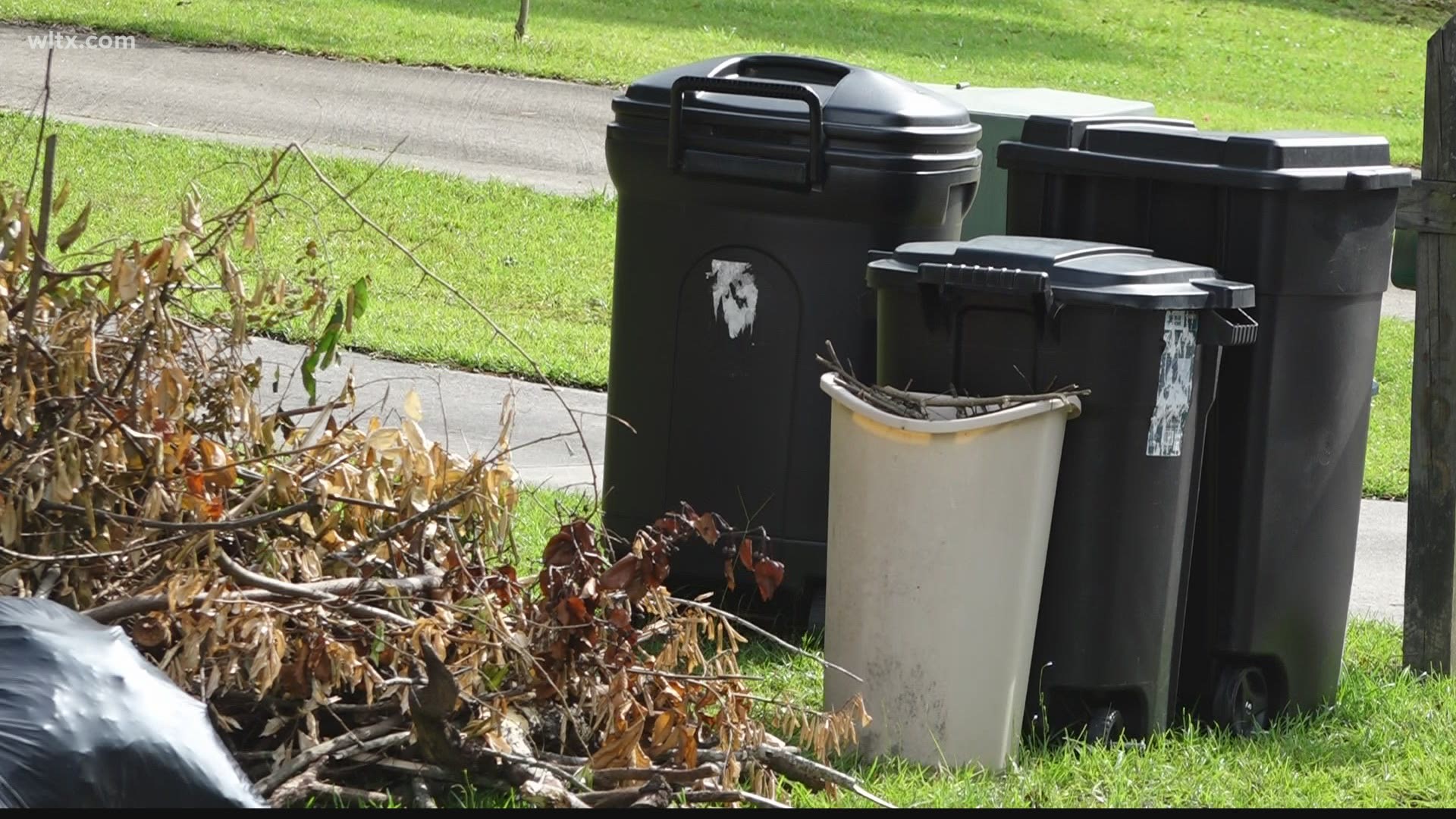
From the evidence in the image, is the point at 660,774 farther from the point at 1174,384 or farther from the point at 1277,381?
the point at 1277,381

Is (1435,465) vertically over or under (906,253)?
under

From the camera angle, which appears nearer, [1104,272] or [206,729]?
[206,729]

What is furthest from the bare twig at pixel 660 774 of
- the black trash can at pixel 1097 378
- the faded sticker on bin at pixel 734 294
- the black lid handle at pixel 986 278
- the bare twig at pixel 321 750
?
the faded sticker on bin at pixel 734 294

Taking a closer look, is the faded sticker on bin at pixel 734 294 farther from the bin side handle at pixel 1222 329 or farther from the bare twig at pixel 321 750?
the bare twig at pixel 321 750

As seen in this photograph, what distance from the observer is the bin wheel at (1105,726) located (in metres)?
4.00

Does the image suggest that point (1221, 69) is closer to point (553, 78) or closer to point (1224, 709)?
point (553, 78)

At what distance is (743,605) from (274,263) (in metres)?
5.55

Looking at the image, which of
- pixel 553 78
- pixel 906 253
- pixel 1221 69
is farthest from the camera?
pixel 1221 69

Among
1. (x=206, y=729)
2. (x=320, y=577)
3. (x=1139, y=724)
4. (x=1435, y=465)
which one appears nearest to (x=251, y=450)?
(x=320, y=577)

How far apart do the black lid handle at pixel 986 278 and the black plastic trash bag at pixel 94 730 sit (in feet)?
5.92

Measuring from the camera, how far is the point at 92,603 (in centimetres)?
356

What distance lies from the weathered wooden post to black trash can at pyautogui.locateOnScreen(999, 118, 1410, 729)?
0.45 m

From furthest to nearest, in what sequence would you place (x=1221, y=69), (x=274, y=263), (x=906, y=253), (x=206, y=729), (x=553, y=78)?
(x=1221, y=69) → (x=553, y=78) → (x=274, y=263) → (x=906, y=253) → (x=206, y=729)

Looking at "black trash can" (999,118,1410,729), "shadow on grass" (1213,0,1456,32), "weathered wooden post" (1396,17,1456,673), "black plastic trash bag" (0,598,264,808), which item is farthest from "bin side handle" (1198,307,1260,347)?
"shadow on grass" (1213,0,1456,32)
